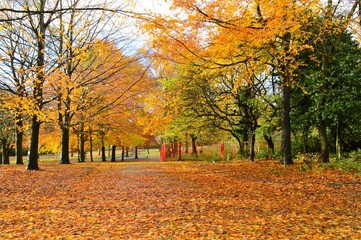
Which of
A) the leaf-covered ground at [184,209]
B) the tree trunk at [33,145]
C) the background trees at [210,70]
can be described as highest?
the background trees at [210,70]

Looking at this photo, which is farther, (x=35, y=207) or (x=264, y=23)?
(x=264, y=23)

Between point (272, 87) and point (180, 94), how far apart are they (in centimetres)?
→ 569

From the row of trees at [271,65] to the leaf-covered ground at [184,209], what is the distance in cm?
344

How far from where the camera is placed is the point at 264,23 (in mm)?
10719

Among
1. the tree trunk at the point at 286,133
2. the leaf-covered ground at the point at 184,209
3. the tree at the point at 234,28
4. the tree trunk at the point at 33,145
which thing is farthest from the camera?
the tree trunk at the point at 286,133

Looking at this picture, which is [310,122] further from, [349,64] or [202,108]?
[202,108]

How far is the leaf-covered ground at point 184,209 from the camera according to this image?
4.45 metres

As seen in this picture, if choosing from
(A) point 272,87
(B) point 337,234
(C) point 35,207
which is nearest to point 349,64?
(A) point 272,87

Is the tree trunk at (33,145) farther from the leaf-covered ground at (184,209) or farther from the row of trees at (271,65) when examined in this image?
the row of trees at (271,65)

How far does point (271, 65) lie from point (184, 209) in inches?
363

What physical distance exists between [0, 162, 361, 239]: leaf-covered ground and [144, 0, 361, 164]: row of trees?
3440 mm

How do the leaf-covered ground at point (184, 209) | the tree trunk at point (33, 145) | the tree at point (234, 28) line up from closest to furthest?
1. the leaf-covered ground at point (184, 209)
2. the tree at point (234, 28)
3. the tree trunk at point (33, 145)

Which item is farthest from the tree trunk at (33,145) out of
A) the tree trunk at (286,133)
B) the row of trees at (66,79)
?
the tree trunk at (286,133)

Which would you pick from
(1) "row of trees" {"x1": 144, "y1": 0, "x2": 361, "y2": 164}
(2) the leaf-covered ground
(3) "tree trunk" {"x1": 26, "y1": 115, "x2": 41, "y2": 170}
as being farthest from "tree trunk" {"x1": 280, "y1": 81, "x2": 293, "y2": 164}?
(3) "tree trunk" {"x1": 26, "y1": 115, "x2": 41, "y2": 170}
